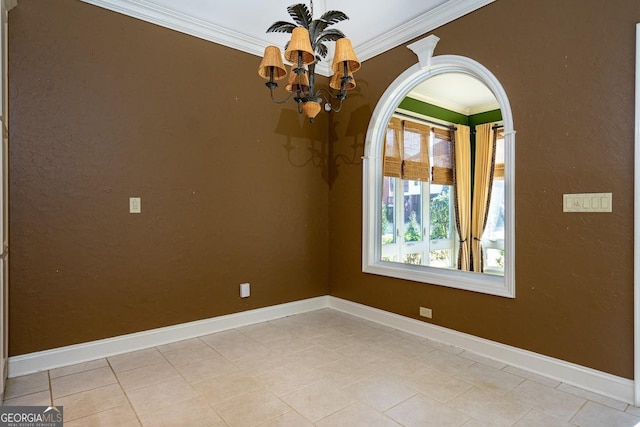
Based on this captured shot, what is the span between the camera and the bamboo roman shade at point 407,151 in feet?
15.4

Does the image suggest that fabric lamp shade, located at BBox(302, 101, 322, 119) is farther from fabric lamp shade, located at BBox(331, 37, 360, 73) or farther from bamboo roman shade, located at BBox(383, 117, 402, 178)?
bamboo roman shade, located at BBox(383, 117, 402, 178)

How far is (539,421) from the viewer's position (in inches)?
76.8

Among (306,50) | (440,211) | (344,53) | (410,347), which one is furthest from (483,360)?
(440,211)

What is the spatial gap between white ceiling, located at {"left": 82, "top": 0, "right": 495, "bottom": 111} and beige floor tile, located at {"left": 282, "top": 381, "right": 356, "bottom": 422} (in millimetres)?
2978

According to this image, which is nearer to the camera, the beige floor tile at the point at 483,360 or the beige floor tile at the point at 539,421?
the beige floor tile at the point at 539,421

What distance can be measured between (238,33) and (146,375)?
2.98 metres

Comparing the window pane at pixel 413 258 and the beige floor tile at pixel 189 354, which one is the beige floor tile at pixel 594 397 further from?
the window pane at pixel 413 258

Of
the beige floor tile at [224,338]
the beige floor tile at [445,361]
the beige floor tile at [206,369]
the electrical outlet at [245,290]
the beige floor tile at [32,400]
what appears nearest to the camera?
the beige floor tile at [32,400]

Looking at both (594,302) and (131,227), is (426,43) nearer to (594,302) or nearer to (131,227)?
(594,302)

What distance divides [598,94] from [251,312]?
3.25m

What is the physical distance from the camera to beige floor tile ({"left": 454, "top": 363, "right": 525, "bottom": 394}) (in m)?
2.33

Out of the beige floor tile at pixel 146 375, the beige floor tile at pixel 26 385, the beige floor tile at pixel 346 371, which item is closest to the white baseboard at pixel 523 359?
the beige floor tile at pixel 346 371

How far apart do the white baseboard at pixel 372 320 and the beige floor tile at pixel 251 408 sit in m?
1.23

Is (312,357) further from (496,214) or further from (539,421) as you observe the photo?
(496,214)
